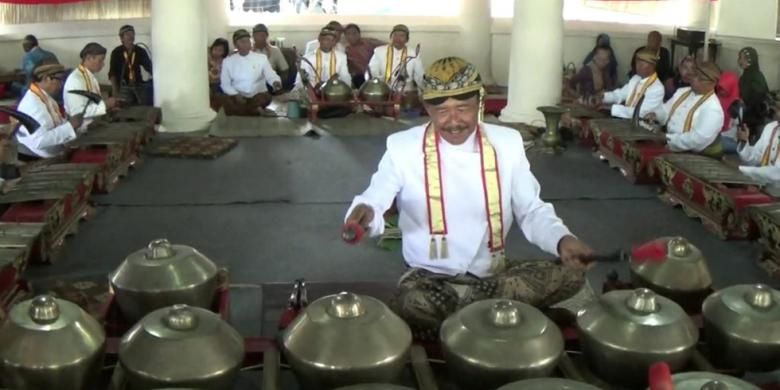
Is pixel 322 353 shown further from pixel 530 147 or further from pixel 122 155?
pixel 530 147

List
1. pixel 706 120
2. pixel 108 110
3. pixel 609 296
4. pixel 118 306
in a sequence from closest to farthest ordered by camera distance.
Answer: pixel 609 296, pixel 118 306, pixel 706 120, pixel 108 110

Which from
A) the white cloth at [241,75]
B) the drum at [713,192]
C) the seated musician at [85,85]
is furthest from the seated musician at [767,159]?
the white cloth at [241,75]

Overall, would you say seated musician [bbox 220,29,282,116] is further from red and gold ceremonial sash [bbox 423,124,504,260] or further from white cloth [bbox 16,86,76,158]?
red and gold ceremonial sash [bbox 423,124,504,260]

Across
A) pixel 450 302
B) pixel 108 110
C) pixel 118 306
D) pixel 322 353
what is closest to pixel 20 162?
pixel 108 110

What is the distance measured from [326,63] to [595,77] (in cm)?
254

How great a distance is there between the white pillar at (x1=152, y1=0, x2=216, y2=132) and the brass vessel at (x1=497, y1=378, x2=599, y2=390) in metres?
5.83

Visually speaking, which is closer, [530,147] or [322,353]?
[322,353]

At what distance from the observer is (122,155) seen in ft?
18.7

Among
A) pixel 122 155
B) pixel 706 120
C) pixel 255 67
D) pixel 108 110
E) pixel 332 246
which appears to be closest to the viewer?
pixel 332 246

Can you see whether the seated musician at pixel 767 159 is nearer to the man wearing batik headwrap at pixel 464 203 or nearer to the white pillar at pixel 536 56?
the man wearing batik headwrap at pixel 464 203

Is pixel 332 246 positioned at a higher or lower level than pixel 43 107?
lower

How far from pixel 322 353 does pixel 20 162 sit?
3.81m

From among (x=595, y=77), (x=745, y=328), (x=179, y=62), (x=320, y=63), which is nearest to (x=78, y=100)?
(x=179, y=62)

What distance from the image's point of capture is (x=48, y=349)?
2.01 metres
